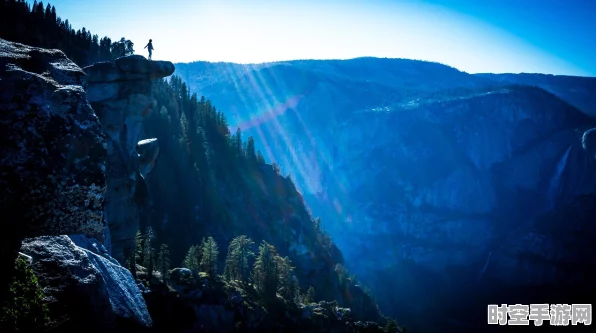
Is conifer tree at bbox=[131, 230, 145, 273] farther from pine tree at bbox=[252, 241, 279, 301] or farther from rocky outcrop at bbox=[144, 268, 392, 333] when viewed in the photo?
pine tree at bbox=[252, 241, 279, 301]

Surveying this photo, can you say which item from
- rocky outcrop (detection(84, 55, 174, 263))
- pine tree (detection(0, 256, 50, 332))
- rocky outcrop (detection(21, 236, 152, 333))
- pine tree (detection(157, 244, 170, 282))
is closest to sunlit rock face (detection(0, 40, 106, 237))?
rocky outcrop (detection(21, 236, 152, 333))

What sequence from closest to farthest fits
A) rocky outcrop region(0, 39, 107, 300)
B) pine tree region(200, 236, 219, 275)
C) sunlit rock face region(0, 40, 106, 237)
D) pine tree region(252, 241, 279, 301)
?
1. rocky outcrop region(0, 39, 107, 300)
2. sunlit rock face region(0, 40, 106, 237)
3. pine tree region(200, 236, 219, 275)
4. pine tree region(252, 241, 279, 301)

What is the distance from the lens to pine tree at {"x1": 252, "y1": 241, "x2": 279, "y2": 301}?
252 feet

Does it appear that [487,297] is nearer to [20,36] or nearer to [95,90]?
[95,90]

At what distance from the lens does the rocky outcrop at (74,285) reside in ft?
27.6

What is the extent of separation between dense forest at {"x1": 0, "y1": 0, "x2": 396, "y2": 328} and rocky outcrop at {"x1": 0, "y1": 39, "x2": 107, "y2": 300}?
5401 cm

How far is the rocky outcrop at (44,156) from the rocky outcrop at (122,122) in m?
51.6

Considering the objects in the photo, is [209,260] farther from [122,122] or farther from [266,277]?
[122,122]

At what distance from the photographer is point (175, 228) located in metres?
96.4

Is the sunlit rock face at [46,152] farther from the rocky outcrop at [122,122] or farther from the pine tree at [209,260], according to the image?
the pine tree at [209,260]

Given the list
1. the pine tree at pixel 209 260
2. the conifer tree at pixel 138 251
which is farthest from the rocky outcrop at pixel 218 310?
the conifer tree at pixel 138 251

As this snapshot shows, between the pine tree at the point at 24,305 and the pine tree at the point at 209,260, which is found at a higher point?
the pine tree at the point at 24,305

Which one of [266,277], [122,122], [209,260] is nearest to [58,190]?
[122,122]

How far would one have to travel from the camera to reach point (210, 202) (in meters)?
111
